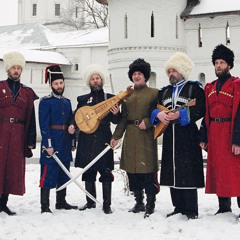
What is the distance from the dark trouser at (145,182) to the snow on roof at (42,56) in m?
20.1

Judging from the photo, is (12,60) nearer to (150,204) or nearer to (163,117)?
(163,117)

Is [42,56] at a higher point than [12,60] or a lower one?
higher

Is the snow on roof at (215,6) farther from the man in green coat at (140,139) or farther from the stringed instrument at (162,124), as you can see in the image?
the stringed instrument at (162,124)

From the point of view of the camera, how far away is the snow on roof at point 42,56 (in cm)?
2505

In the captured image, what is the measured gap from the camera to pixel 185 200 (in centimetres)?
546

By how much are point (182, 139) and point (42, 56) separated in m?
21.4

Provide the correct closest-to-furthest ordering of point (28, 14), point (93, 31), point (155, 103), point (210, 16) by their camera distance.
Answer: point (155, 103) < point (210, 16) < point (93, 31) < point (28, 14)

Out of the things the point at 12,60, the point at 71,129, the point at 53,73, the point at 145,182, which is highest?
the point at 12,60

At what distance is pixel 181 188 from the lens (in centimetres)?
538

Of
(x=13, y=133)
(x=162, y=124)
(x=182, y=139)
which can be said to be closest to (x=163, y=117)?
(x=162, y=124)

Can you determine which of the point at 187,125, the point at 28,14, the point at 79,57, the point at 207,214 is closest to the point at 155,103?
the point at 187,125

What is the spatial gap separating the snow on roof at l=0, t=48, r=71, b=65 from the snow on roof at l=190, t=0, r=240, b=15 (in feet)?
35.0

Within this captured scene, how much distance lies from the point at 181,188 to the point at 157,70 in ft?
42.6

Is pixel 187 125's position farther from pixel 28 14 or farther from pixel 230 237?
pixel 28 14
